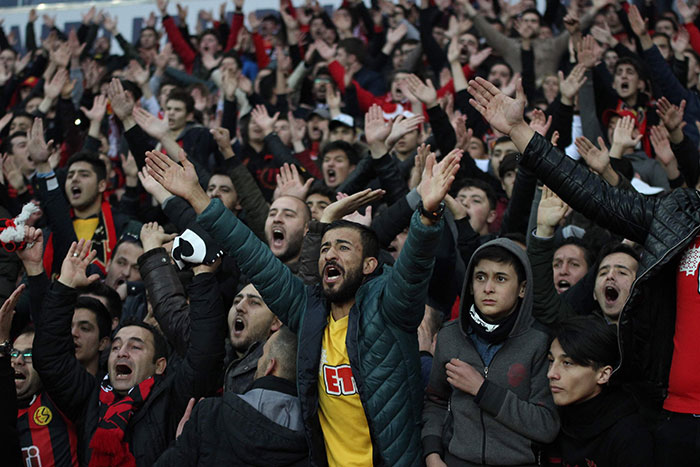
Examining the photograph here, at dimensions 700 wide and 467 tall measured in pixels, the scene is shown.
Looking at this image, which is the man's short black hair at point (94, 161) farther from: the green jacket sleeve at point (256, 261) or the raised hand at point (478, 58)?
the raised hand at point (478, 58)

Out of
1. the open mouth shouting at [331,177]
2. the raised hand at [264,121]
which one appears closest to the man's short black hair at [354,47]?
the raised hand at [264,121]

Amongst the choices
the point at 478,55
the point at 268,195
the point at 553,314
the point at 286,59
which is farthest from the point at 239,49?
the point at 553,314

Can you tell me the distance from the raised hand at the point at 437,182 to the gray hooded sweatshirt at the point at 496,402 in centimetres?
55

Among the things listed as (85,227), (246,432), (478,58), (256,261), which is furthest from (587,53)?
(246,432)

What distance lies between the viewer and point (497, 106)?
3525mm

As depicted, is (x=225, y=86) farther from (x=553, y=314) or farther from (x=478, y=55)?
(x=553, y=314)

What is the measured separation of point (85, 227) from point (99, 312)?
1.75 m

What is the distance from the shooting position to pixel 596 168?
16.5 ft

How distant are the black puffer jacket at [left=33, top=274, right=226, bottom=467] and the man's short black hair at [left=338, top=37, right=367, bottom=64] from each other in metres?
5.83

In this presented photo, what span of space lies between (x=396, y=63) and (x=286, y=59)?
1.29 m

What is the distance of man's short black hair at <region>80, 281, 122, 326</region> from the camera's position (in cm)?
525

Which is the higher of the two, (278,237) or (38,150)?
(38,150)

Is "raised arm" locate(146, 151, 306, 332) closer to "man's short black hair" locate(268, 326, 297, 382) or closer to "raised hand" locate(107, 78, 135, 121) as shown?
"man's short black hair" locate(268, 326, 297, 382)

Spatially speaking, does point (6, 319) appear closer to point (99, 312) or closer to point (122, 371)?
point (122, 371)
